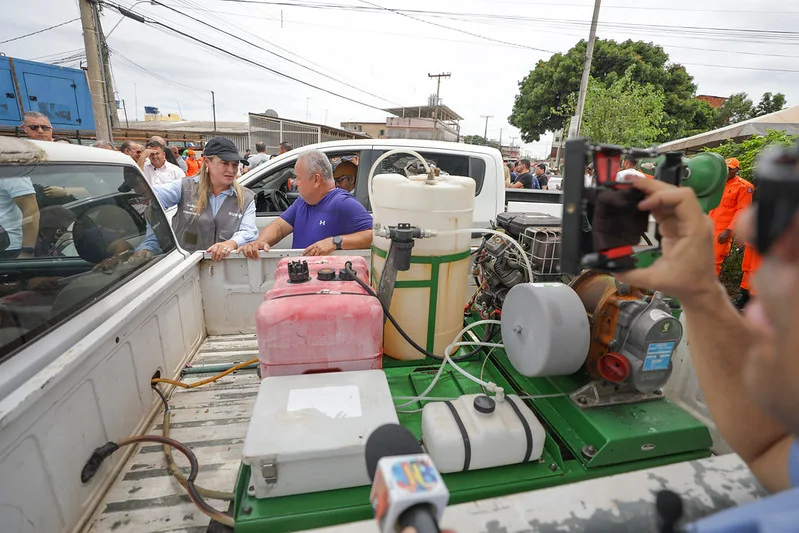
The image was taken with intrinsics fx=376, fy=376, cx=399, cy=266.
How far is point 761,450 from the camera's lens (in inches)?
36.2

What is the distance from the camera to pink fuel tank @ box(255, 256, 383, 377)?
1736 millimetres

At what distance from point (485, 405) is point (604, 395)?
687 mm

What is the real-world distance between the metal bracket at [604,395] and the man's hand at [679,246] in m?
1.10

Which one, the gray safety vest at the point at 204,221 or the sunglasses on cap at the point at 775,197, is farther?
the gray safety vest at the point at 204,221

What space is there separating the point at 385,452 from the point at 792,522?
1.97ft

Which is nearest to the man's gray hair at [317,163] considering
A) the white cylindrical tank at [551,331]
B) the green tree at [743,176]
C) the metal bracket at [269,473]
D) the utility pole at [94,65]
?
the white cylindrical tank at [551,331]

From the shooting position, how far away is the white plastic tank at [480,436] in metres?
1.48

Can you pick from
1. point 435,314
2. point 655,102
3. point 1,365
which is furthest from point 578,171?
point 655,102

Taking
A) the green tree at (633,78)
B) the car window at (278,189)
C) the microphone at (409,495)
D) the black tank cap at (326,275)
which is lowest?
the black tank cap at (326,275)

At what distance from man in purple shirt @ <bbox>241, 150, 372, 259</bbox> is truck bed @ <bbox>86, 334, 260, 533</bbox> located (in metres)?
1.26

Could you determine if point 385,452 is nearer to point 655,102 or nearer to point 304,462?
point 304,462

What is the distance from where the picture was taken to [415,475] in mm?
605

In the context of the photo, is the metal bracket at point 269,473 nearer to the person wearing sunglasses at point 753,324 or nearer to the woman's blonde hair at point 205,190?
the person wearing sunglasses at point 753,324

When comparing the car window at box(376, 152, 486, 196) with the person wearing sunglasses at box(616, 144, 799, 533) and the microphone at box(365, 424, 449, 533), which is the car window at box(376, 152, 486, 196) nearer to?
the person wearing sunglasses at box(616, 144, 799, 533)
